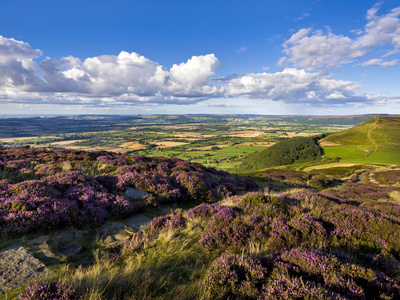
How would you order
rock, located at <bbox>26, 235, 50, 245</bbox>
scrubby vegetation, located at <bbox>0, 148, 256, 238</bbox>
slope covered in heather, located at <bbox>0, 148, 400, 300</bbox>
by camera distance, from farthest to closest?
scrubby vegetation, located at <bbox>0, 148, 256, 238</bbox> → rock, located at <bbox>26, 235, 50, 245</bbox> → slope covered in heather, located at <bbox>0, 148, 400, 300</bbox>

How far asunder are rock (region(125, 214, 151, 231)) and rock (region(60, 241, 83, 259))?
207 centimetres

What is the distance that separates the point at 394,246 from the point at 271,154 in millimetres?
153850

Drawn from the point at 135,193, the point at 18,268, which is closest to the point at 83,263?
the point at 18,268

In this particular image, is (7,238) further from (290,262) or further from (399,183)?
(399,183)

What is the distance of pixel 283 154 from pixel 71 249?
16484 centimetres

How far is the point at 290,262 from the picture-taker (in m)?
4.32

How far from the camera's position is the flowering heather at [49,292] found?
3.05 metres

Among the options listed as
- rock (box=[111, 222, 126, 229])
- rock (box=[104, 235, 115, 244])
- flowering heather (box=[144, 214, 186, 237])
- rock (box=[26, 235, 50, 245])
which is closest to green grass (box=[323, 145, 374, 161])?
flowering heather (box=[144, 214, 186, 237])

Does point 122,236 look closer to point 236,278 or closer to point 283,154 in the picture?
point 236,278

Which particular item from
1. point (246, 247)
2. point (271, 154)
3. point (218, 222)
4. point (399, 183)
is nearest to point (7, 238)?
point (218, 222)

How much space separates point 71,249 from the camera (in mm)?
5574

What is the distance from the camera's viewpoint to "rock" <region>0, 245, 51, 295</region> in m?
3.80

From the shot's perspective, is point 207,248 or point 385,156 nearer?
point 207,248

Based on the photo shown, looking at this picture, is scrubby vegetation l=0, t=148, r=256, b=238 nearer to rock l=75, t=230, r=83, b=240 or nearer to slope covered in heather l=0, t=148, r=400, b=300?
slope covered in heather l=0, t=148, r=400, b=300
